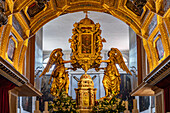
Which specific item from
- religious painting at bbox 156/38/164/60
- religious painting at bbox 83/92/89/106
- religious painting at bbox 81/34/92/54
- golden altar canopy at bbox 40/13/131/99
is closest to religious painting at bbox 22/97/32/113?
golden altar canopy at bbox 40/13/131/99

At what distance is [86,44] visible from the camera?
51.4 ft

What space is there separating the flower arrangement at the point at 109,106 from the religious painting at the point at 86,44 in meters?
2.08

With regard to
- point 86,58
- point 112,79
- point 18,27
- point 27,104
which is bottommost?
point 27,104

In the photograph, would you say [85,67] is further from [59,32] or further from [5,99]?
[59,32]

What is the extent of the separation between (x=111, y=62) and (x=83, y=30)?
5.88 ft

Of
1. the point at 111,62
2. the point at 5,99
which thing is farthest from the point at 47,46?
the point at 5,99

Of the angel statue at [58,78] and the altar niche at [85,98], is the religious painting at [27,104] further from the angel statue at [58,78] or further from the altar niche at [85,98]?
the altar niche at [85,98]

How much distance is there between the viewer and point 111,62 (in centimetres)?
1622

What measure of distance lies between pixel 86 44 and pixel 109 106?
2675mm

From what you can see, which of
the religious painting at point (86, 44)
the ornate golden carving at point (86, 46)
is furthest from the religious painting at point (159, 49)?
the religious painting at point (86, 44)

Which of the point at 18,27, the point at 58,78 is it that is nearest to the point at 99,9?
the point at 58,78

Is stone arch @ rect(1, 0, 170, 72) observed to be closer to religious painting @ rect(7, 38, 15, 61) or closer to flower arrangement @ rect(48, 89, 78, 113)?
religious painting @ rect(7, 38, 15, 61)

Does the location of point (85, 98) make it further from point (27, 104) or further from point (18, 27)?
point (27, 104)

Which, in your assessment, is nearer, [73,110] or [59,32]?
[73,110]
